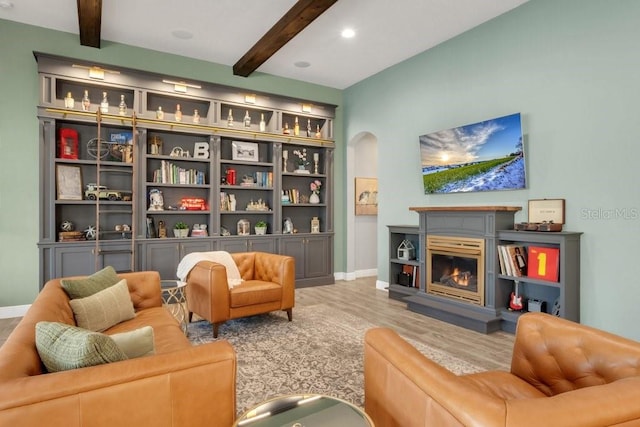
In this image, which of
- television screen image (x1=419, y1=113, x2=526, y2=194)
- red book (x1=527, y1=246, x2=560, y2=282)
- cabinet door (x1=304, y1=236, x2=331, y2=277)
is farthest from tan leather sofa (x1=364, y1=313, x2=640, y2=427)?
cabinet door (x1=304, y1=236, x2=331, y2=277)

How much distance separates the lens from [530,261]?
12.3 ft

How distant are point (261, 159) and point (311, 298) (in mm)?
2468

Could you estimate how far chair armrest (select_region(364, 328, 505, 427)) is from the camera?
1011mm

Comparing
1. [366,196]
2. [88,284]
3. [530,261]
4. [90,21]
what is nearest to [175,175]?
[90,21]

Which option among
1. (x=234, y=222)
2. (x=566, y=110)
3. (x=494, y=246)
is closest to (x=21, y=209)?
(x=234, y=222)

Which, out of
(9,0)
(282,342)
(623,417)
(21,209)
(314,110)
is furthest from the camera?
(314,110)

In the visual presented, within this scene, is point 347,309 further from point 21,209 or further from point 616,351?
point 21,209

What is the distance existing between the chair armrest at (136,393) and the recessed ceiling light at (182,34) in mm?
4460

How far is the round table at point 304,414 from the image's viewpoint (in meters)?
1.35

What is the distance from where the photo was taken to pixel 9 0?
154 inches

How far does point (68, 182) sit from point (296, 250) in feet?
11.0

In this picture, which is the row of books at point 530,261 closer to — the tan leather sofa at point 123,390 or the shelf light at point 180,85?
the tan leather sofa at point 123,390

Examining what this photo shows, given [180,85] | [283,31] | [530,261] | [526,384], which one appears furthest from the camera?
[180,85]

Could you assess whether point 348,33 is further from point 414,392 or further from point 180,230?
point 414,392
